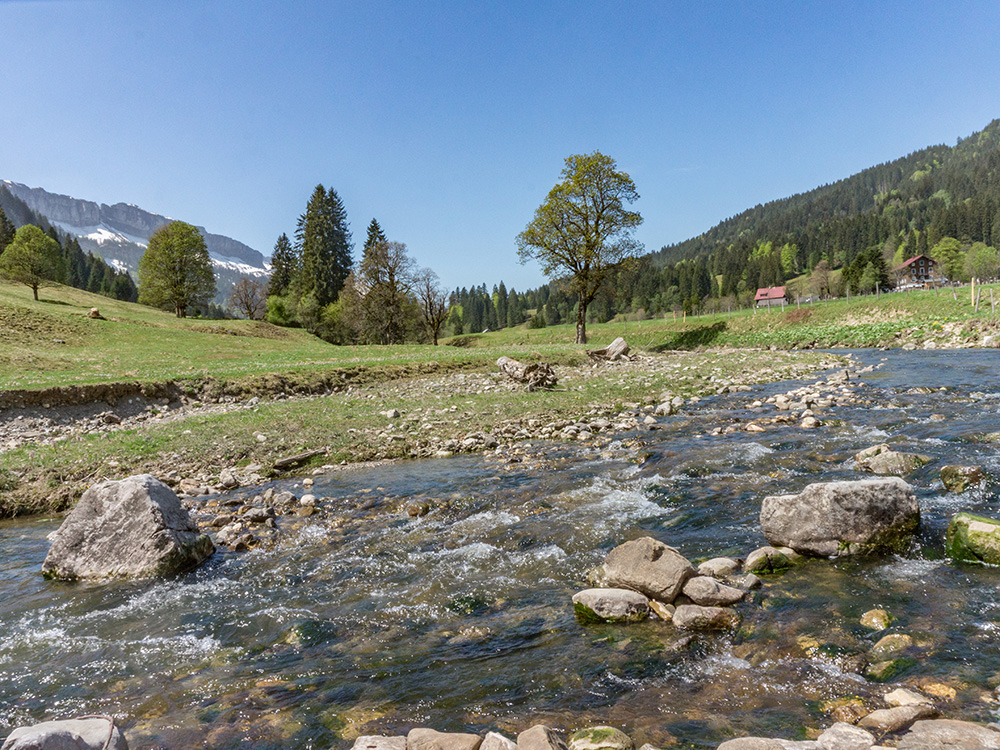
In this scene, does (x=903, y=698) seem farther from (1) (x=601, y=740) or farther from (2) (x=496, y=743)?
(2) (x=496, y=743)

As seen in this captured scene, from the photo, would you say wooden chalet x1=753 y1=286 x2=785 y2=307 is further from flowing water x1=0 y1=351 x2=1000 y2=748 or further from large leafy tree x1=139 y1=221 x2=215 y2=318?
flowing water x1=0 y1=351 x2=1000 y2=748

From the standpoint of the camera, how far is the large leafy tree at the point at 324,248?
236 ft

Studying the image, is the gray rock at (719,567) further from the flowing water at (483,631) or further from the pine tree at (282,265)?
the pine tree at (282,265)

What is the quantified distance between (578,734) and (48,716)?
4619 mm

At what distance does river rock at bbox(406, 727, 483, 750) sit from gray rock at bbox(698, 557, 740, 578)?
3465 millimetres

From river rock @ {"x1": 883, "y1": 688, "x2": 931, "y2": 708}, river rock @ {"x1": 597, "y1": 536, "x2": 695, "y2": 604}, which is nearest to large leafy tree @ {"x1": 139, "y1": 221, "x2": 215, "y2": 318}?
river rock @ {"x1": 597, "y1": 536, "x2": 695, "y2": 604}

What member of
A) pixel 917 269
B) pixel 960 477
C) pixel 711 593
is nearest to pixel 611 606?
pixel 711 593

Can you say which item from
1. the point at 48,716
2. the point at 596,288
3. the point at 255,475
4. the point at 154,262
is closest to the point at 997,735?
the point at 48,716

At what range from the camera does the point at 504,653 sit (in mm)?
4871

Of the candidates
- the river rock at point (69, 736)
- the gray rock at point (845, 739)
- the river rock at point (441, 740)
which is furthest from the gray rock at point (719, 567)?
the river rock at point (69, 736)

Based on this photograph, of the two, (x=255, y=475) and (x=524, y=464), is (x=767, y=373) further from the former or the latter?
(x=255, y=475)

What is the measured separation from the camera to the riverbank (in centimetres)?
1227

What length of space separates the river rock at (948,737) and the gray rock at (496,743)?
98.0 inches

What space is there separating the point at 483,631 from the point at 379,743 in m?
1.89
